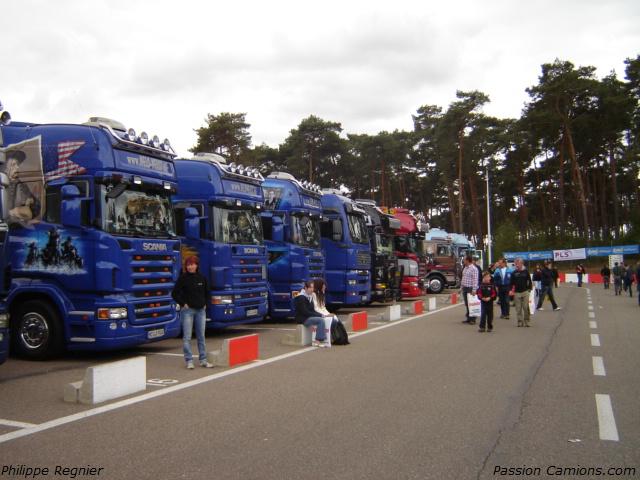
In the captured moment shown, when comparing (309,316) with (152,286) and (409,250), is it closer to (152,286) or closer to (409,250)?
(152,286)

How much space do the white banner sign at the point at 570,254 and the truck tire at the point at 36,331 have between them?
183 ft

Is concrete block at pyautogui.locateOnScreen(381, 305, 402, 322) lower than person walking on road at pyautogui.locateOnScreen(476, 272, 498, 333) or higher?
lower

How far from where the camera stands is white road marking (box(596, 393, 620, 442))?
5492 mm

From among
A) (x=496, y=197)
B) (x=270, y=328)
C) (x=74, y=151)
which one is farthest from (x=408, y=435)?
(x=496, y=197)

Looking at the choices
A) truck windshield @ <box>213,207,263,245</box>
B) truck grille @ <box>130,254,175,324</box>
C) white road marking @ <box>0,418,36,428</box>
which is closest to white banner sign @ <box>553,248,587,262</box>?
truck windshield @ <box>213,207,263,245</box>

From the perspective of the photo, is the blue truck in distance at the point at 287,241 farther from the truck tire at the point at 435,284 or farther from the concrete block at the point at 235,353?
the truck tire at the point at 435,284

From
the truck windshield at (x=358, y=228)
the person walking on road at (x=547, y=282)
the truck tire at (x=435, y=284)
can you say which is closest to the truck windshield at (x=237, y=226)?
the truck windshield at (x=358, y=228)

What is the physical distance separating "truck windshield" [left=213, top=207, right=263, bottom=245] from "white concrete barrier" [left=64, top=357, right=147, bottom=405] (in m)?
5.45

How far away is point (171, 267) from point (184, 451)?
19.3ft

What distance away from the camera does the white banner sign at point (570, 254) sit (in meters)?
57.3

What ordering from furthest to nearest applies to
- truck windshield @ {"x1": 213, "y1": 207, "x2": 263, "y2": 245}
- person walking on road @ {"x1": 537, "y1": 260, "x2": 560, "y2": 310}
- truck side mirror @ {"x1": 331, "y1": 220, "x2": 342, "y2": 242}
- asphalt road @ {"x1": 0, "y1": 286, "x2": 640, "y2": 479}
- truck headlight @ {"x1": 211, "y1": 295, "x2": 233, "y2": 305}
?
1. person walking on road @ {"x1": 537, "y1": 260, "x2": 560, "y2": 310}
2. truck side mirror @ {"x1": 331, "y1": 220, "x2": 342, "y2": 242}
3. truck windshield @ {"x1": 213, "y1": 207, "x2": 263, "y2": 245}
4. truck headlight @ {"x1": 211, "y1": 295, "x2": 233, "y2": 305}
5. asphalt road @ {"x1": 0, "y1": 286, "x2": 640, "y2": 479}

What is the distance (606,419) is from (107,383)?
5.49 metres

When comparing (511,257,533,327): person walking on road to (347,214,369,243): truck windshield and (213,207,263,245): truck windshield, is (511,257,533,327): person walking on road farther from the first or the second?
(213,207,263,245): truck windshield

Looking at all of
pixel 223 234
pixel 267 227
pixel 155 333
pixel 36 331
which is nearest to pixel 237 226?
pixel 223 234
